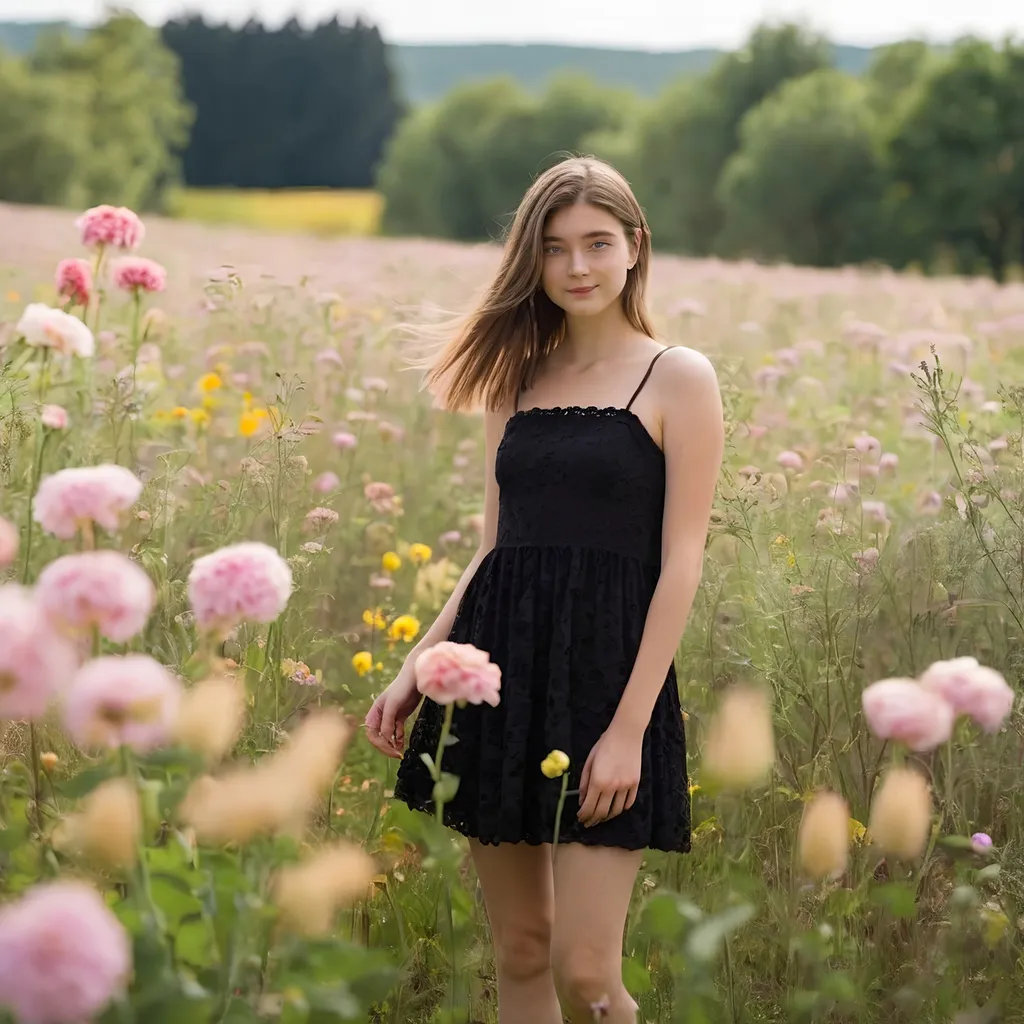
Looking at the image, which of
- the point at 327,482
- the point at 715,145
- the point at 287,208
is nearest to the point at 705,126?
the point at 715,145

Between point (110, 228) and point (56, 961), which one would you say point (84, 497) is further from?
point (110, 228)

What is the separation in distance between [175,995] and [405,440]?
A: 12.7 ft

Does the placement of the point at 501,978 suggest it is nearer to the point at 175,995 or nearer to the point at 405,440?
the point at 175,995

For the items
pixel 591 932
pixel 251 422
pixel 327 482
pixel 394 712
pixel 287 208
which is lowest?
pixel 591 932

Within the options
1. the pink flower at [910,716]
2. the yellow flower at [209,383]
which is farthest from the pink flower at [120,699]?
the yellow flower at [209,383]

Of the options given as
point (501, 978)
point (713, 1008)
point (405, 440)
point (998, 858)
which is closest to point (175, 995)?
point (501, 978)

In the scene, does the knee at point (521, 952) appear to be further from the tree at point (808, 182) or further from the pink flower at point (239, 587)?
the tree at point (808, 182)

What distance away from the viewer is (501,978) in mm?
2406

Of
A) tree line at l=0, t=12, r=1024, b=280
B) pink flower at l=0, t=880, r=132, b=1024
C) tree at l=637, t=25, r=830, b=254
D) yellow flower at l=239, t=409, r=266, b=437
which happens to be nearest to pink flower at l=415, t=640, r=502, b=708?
pink flower at l=0, t=880, r=132, b=1024

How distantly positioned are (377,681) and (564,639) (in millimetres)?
1275

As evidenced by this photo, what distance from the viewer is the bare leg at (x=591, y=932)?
6.98ft

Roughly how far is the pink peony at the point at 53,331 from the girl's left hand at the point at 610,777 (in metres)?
1.06

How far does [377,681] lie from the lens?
11.4ft

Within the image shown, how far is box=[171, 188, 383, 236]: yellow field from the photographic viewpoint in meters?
47.7
